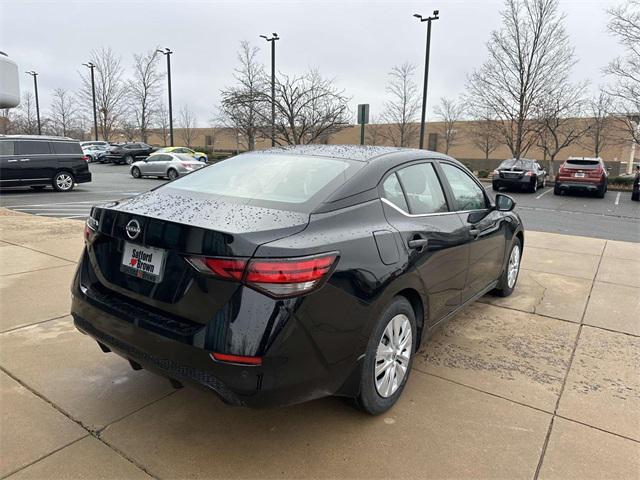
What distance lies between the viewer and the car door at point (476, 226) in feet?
12.1

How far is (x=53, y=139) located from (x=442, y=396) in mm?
15608

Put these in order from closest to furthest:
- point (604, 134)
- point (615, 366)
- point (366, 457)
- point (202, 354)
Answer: point (202, 354)
point (366, 457)
point (615, 366)
point (604, 134)

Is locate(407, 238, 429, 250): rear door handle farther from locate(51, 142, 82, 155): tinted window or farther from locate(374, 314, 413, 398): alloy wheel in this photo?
locate(51, 142, 82, 155): tinted window

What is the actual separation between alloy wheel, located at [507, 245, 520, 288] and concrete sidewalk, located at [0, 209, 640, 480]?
0.74m

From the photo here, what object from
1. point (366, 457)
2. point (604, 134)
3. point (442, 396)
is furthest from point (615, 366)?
point (604, 134)

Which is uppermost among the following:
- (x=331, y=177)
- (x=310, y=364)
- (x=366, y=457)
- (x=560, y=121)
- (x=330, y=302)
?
(x=560, y=121)

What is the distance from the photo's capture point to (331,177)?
2785 mm

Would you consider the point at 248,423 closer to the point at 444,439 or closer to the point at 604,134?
the point at 444,439

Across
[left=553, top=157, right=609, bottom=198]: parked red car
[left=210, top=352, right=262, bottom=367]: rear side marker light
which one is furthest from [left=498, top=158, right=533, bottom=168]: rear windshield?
[left=210, top=352, right=262, bottom=367]: rear side marker light

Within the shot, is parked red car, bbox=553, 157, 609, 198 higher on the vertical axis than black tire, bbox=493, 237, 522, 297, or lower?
higher

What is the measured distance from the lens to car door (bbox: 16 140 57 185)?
14.2 meters

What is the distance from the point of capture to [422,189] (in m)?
A: 3.31

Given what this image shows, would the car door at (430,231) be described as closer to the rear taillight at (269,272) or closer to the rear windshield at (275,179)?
the rear windshield at (275,179)

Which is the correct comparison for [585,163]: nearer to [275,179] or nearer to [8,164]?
[275,179]
